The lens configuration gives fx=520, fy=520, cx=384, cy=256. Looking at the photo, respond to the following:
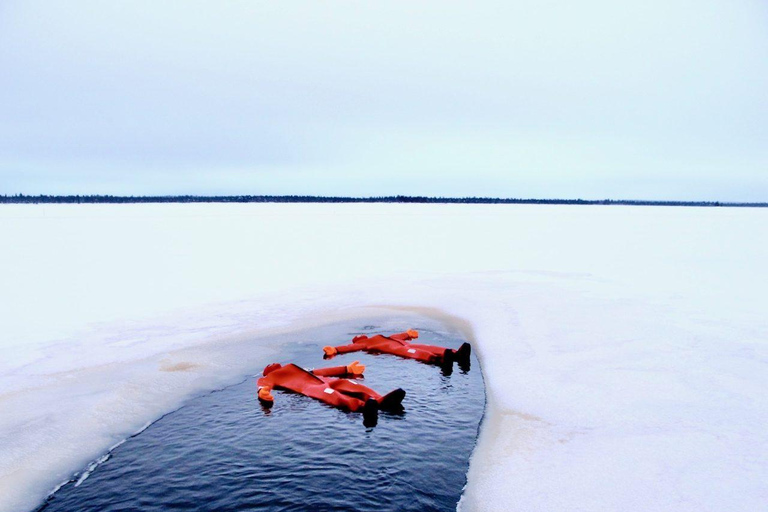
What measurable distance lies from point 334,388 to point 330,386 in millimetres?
56

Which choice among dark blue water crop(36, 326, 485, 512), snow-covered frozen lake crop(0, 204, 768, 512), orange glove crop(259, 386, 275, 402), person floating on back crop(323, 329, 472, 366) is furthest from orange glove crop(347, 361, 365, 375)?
snow-covered frozen lake crop(0, 204, 768, 512)

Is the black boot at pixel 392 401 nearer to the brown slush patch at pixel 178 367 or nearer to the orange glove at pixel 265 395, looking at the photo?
the orange glove at pixel 265 395

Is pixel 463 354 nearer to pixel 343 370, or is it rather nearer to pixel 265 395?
pixel 343 370

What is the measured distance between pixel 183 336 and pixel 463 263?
10.9m

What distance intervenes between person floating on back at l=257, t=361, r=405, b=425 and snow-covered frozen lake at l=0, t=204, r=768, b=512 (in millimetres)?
737

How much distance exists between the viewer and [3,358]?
7.00 metres

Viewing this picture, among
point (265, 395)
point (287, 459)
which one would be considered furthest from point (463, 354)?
point (287, 459)

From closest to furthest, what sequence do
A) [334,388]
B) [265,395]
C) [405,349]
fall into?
[265,395], [334,388], [405,349]

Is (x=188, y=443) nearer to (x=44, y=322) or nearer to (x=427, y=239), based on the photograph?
(x=44, y=322)

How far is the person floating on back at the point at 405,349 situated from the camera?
7.50 m

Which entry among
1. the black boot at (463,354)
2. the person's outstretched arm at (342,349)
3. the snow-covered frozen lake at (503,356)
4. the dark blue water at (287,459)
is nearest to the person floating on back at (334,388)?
the dark blue water at (287,459)

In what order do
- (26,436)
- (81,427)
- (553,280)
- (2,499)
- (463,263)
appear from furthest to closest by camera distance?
1. (463,263)
2. (553,280)
3. (81,427)
4. (26,436)
5. (2,499)

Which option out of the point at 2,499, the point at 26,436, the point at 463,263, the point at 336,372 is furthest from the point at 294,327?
the point at 463,263

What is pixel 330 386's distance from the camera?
6.38 meters
